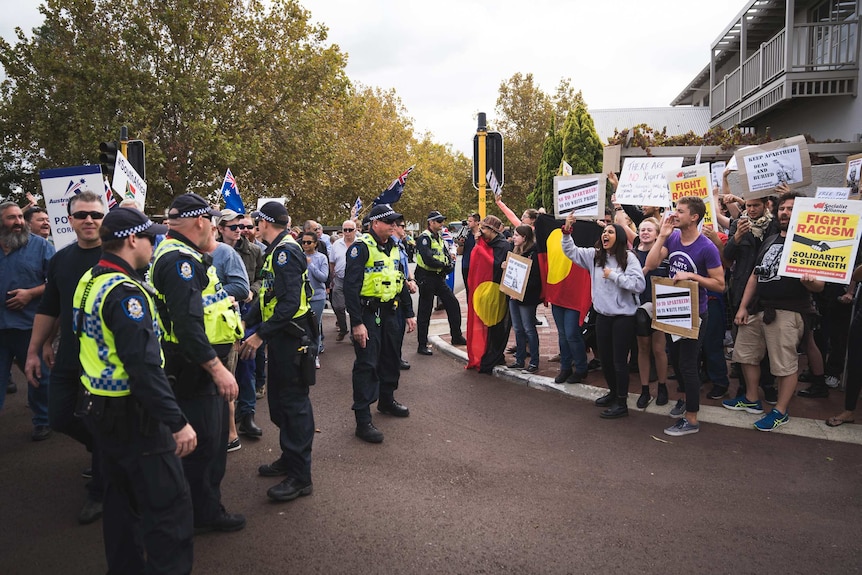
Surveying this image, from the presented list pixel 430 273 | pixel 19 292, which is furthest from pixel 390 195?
pixel 19 292

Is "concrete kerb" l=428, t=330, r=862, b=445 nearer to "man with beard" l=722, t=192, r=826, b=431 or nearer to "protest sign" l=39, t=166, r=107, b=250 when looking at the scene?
"man with beard" l=722, t=192, r=826, b=431

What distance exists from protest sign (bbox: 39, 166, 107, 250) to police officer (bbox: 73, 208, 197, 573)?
152 inches

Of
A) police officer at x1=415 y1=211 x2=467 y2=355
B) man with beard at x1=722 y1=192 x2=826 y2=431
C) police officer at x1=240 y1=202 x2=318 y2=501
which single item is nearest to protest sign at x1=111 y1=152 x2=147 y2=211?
police officer at x1=240 y1=202 x2=318 y2=501

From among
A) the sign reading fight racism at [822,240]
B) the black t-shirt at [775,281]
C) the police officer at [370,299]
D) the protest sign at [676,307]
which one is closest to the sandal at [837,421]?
the black t-shirt at [775,281]

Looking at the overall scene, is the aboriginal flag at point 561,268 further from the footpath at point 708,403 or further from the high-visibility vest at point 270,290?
the high-visibility vest at point 270,290

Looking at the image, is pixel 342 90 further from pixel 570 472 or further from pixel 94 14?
pixel 570 472

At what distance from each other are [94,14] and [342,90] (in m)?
7.92

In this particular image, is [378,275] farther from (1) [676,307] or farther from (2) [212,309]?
(1) [676,307]

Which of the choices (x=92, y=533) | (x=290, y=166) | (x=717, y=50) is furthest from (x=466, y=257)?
(x=717, y=50)

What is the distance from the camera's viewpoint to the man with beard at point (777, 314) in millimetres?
5457

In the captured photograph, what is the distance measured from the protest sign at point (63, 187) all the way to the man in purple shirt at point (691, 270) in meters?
5.75

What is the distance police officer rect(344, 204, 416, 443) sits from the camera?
5.43 metres

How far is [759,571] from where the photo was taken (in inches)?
131

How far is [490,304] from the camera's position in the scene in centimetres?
807
